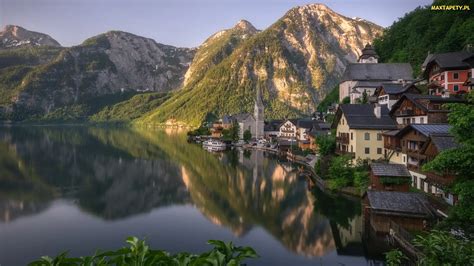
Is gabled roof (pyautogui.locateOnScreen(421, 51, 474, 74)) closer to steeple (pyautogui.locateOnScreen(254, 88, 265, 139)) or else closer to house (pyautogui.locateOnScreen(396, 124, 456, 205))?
house (pyautogui.locateOnScreen(396, 124, 456, 205))

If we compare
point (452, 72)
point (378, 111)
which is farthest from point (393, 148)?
point (452, 72)

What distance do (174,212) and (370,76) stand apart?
58460mm

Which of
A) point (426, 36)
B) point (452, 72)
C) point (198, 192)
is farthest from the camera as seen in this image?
point (426, 36)

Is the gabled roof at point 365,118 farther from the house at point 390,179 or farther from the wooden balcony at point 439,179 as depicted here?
the wooden balcony at point 439,179

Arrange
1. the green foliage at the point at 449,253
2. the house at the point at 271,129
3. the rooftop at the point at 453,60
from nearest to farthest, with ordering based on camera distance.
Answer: the green foliage at the point at 449,253 < the rooftop at the point at 453,60 < the house at the point at 271,129

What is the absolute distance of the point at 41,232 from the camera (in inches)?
1271

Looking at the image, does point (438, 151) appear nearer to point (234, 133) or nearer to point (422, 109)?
point (422, 109)

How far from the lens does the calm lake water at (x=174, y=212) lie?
2864cm

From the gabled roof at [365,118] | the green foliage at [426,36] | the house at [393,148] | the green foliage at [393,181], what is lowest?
the green foliage at [393,181]

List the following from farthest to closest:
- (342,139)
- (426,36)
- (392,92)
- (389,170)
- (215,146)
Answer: (215,146)
(426,36)
(392,92)
(342,139)
(389,170)

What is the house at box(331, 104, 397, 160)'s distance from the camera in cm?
4575

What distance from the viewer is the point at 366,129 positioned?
46.0 metres

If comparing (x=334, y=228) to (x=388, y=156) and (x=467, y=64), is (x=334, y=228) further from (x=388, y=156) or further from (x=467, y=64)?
(x=467, y=64)

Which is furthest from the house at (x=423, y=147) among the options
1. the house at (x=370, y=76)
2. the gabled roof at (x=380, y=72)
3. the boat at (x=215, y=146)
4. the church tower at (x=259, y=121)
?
the church tower at (x=259, y=121)
